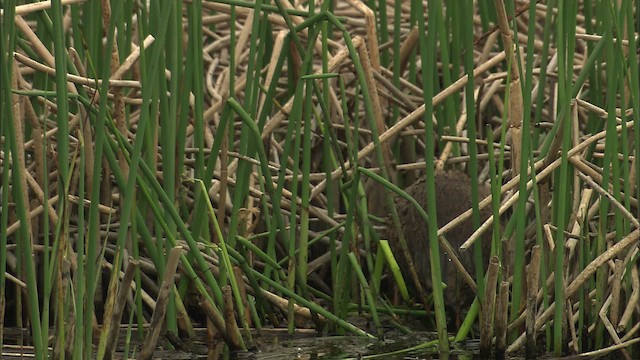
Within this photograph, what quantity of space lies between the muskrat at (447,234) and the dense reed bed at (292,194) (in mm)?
28

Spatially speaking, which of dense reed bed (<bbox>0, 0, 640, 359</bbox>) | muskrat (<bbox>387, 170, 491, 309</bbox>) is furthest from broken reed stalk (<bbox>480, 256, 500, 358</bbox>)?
muskrat (<bbox>387, 170, 491, 309</bbox>)

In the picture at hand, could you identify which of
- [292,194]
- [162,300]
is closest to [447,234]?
[292,194]

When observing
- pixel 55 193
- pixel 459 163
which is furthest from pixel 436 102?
pixel 55 193

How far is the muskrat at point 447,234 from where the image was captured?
2.88m

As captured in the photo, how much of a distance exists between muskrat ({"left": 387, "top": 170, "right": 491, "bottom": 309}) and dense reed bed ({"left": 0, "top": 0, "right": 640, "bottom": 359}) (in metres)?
0.03

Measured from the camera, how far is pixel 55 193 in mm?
3096

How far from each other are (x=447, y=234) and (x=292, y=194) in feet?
1.51

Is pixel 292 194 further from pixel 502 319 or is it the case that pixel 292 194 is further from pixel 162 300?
pixel 162 300

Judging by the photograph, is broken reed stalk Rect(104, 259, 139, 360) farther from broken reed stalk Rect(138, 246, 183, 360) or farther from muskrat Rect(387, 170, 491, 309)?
muskrat Rect(387, 170, 491, 309)

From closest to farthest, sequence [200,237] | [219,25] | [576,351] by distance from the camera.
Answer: [576,351] < [200,237] < [219,25]

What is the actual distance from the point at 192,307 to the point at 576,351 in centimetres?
97

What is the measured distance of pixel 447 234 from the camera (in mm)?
2945

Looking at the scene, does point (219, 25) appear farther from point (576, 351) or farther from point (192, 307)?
point (576, 351)

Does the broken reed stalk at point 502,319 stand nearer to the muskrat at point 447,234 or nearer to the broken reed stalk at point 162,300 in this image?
the muskrat at point 447,234
